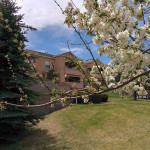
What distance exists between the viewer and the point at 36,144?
791 centimetres

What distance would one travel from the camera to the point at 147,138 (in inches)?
308

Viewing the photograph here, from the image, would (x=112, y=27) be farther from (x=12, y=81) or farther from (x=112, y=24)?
(x=12, y=81)

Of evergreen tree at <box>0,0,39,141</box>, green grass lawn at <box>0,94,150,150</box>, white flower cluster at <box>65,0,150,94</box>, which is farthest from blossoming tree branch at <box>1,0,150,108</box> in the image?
evergreen tree at <box>0,0,39,141</box>

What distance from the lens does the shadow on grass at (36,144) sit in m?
7.47

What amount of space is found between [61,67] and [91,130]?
621 inches

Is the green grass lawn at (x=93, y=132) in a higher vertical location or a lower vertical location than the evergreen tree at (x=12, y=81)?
lower

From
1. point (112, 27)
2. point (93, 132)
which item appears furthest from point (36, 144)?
point (112, 27)

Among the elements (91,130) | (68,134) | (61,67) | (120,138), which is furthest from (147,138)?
(61,67)

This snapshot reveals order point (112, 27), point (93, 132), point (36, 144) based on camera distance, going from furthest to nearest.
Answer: point (93, 132) < point (36, 144) < point (112, 27)

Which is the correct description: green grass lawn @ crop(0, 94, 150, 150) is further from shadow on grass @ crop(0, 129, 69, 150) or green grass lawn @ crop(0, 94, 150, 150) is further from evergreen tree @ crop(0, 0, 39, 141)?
evergreen tree @ crop(0, 0, 39, 141)

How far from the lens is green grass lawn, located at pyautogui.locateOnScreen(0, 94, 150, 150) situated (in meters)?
7.48

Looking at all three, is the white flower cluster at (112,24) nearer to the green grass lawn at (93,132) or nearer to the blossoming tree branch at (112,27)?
the blossoming tree branch at (112,27)

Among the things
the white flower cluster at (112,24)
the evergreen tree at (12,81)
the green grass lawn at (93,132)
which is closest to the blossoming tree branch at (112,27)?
the white flower cluster at (112,24)

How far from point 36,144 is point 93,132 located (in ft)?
10.7
